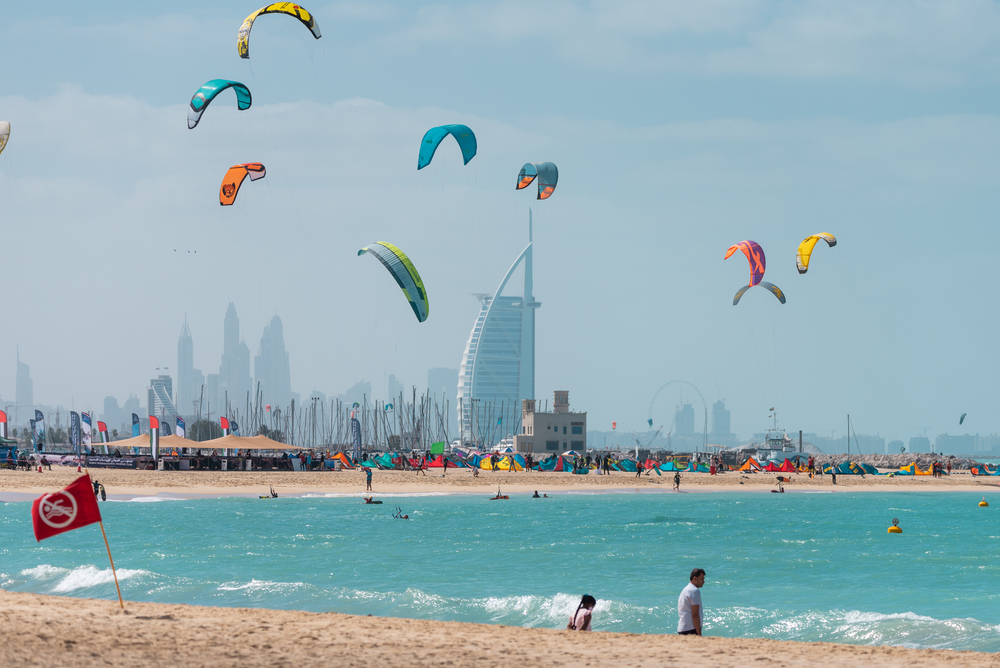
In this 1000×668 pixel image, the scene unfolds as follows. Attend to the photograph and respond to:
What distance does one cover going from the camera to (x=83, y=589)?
50.0 feet

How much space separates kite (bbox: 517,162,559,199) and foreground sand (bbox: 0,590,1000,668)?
23.0m

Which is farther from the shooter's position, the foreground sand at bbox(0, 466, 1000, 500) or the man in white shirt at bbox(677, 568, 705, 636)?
the foreground sand at bbox(0, 466, 1000, 500)

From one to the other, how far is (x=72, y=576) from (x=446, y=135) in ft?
56.7

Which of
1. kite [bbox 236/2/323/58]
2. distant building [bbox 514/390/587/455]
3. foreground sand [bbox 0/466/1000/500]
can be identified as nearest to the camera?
kite [bbox 236/2/323/58]

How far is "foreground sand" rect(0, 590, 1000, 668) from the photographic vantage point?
9188 mm

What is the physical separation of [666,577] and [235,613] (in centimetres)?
909

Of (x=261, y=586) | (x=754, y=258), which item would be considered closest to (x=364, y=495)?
(x=754, y=258)

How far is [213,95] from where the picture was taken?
26797 mm

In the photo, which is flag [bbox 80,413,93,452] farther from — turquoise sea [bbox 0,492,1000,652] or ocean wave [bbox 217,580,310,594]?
ocean wave [bbox 217,580,310,594]

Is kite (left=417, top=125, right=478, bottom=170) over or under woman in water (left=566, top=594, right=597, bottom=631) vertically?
over

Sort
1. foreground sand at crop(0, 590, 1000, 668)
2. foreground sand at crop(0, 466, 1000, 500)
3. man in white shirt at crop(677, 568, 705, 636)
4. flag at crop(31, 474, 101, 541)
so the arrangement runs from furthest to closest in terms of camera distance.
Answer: foreground sand at crop(0, 466, 1000, 500) → flag at crop(31, 474, 101, 541) → man in white shirt at crop(677, 568, 705, 636) → foreground sand at crop(0, 590, 1000, 668)

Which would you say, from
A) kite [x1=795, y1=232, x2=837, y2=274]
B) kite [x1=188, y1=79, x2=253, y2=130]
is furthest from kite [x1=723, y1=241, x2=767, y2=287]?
kite [x1=188, y1=79, x2=253, y2=130]

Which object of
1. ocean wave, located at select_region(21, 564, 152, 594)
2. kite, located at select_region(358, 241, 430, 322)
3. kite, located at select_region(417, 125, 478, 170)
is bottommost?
ocean wave, located at select_region(21, 564, 152, 594)

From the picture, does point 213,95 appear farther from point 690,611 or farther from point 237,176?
point 690,611
